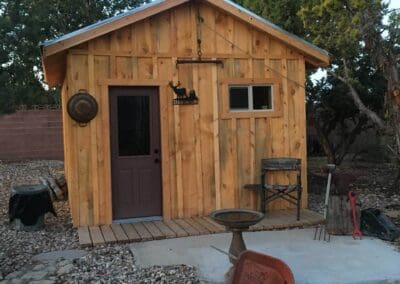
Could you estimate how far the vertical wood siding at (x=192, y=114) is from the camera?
6680 mm

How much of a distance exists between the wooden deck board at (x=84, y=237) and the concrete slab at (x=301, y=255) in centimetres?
58

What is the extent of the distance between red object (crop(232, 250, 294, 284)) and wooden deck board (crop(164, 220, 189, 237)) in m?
2.28

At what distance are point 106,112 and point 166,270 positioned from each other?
9.18 ft

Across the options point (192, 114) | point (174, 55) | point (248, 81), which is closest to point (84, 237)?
point (192, 114)

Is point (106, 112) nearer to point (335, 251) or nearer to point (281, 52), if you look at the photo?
point (281, 52)

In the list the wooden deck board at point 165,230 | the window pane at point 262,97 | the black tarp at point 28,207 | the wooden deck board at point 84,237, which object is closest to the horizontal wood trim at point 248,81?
the window pane at point 262,97

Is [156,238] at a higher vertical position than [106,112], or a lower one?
lower

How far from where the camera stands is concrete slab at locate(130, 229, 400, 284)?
4.65 metres

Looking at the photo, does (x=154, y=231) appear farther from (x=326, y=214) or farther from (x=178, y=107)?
(x=326, y=214)

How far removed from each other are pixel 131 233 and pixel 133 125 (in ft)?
5.52

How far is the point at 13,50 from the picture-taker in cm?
1513

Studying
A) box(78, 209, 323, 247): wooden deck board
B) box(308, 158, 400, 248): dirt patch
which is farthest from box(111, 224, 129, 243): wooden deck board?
box(308, 158, 400, 248): dirt patch

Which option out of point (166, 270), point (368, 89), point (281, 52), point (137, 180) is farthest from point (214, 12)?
point (368, 89)

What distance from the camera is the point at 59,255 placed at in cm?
546
